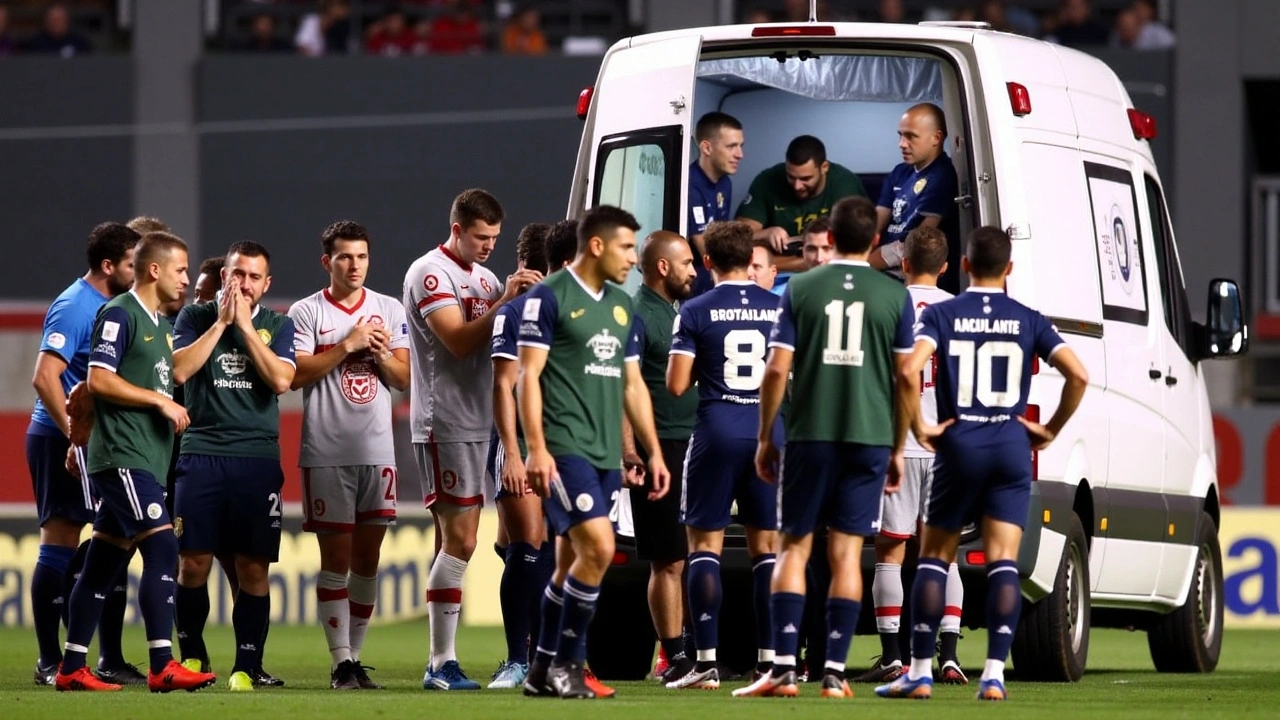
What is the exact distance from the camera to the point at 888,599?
9133 millimetres

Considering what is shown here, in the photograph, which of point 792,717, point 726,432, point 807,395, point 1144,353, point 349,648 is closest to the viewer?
point 792,717

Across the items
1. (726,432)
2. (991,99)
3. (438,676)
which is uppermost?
(991,99)

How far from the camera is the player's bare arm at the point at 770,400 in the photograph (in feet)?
26.5

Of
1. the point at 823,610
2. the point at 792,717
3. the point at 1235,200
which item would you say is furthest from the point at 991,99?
the point at 1235,200

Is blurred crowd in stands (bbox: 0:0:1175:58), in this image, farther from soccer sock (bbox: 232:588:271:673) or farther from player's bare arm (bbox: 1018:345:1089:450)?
player's bare arm (bbox: 1018:345:1089:450)

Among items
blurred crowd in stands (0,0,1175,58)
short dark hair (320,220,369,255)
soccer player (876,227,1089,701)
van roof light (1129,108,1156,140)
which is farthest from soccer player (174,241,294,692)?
blurred crowd in stands (0,0,1175,58)

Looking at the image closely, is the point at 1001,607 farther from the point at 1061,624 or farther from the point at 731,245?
the point at 731,245

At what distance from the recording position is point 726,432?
8.73m

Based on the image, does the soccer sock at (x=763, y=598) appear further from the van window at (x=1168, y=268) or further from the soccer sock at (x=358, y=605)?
the van window at (x=1168, y=268)

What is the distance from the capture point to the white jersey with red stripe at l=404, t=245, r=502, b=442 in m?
9.31

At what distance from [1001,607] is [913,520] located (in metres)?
1.15

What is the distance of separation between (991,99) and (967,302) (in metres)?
1.22

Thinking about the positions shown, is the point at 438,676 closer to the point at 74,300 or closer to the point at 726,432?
the point at 726,432

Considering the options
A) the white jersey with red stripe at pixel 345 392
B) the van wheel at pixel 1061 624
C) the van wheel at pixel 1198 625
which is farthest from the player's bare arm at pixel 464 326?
the van wheel at pixel 1198 625
